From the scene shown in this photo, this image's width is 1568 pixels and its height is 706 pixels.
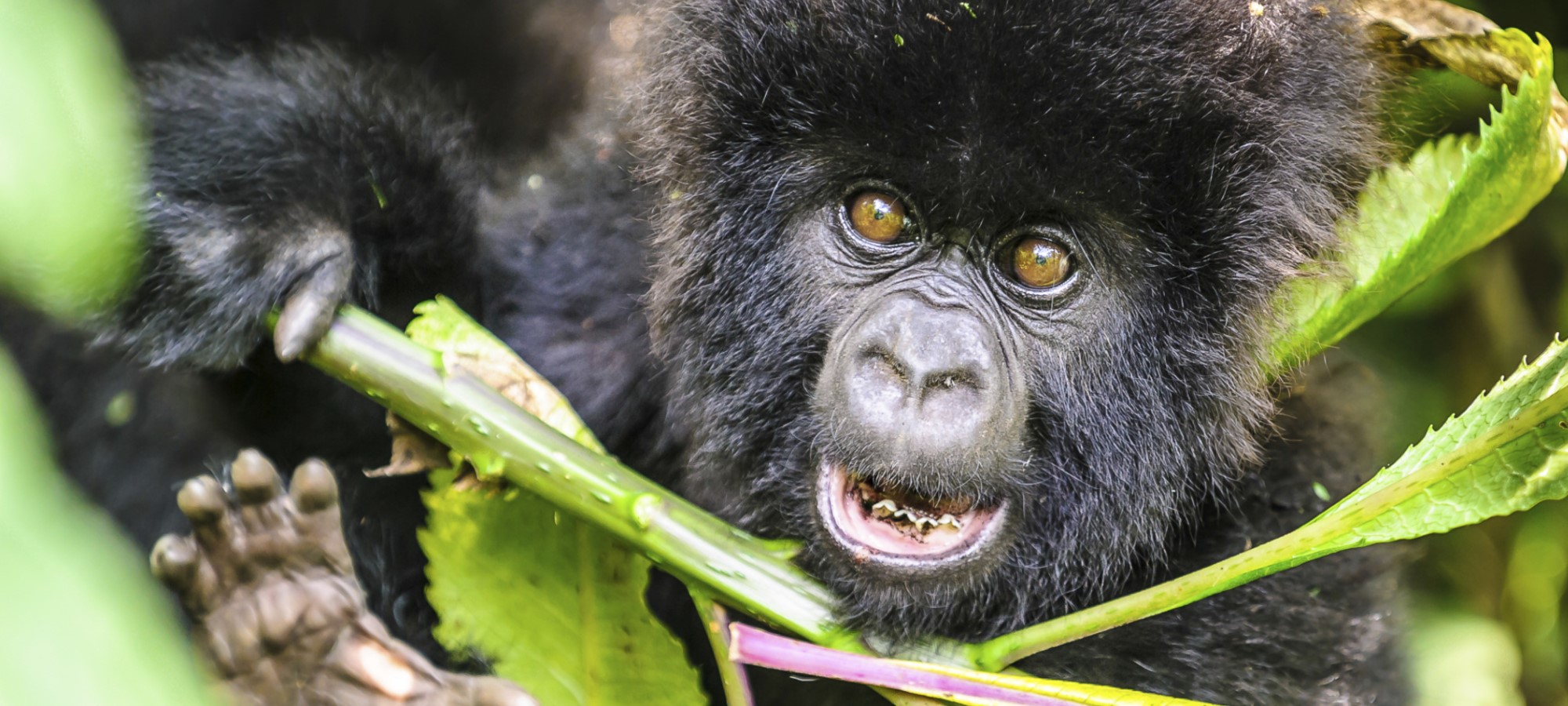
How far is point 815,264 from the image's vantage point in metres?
2.04

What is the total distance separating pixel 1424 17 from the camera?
193 centimetres

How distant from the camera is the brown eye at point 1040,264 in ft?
6.38

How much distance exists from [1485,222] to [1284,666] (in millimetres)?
841

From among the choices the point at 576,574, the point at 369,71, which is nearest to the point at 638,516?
the point at 576,574

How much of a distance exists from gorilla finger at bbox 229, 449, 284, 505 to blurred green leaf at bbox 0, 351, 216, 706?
3.40 feet

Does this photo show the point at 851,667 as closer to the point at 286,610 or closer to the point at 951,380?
the point at 951,380

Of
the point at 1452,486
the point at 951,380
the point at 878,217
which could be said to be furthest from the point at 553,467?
the point at 1452,486

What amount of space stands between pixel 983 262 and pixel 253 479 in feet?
3.65

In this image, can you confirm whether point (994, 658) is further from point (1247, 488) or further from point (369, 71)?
point (369, 71)

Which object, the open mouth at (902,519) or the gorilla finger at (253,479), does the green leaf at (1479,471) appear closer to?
the open mouth at (902,519)

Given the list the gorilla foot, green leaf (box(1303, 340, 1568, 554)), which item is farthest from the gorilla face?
the gorilla foot

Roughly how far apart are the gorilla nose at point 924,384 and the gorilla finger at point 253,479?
0.78 m

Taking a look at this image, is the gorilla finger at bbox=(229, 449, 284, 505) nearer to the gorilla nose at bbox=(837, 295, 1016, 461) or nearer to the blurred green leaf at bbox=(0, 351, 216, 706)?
the gorilla nose at bbox=(837, 295, 1016, 461)

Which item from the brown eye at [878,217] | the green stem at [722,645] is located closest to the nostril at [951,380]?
the brown eye at [878,217]
